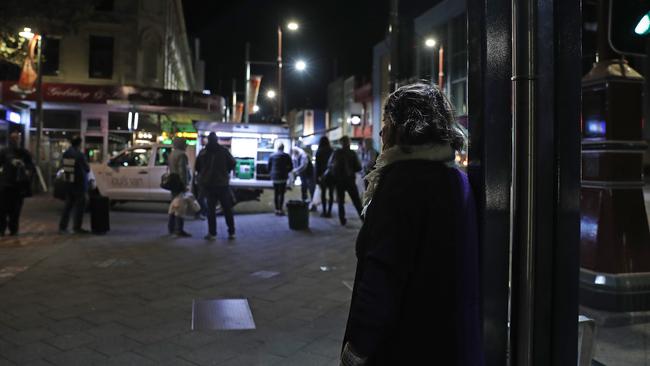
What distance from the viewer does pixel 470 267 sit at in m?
1.93

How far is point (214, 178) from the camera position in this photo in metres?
9.38

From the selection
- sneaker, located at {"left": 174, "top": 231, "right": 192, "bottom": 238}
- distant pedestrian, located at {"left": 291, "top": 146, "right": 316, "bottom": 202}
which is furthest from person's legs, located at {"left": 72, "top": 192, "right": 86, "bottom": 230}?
distant pedestrian, located at {"left": 291, "top": 146, "right": 316, "bottom": 202}

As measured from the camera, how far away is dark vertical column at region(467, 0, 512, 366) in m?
2.13

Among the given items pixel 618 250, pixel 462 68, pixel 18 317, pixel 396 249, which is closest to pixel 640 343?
pixel 618 250

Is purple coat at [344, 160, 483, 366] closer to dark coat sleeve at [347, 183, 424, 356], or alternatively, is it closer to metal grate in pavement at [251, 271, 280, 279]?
dark coat sleeve at [347, 183, 424, 356]

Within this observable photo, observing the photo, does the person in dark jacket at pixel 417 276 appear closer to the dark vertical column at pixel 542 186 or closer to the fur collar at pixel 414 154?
the fur collar at pixel 414 154

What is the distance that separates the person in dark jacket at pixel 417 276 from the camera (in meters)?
1.82

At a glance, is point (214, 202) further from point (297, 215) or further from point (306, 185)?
point (306, 185)

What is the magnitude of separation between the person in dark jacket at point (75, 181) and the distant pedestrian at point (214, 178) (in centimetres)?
220

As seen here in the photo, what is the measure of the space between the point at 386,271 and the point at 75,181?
933 centimetres

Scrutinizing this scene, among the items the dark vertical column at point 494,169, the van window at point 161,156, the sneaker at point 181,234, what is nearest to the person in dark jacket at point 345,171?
the sneaker at point 181,234

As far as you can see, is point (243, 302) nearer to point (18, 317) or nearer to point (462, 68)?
point (18, 317)

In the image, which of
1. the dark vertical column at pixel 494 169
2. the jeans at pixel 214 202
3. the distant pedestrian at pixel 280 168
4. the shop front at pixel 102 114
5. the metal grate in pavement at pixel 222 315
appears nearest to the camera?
the dark vertical column at pixel 494 169

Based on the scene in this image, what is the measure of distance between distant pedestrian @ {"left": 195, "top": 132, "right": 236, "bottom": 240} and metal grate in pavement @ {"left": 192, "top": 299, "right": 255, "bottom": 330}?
4022 mm
